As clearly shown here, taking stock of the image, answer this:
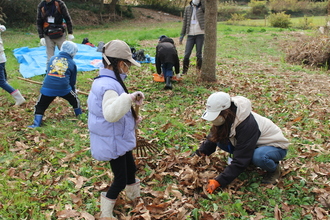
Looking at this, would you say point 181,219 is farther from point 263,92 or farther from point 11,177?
point 263,92

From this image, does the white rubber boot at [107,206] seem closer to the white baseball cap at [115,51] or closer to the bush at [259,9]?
the white baseball cap at [115,51]

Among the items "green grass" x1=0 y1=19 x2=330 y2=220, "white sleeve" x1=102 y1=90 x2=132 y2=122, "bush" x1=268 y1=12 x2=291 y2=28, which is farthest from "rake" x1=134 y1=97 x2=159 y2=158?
"bush" x1=268 y1=12 x2=291 y2=28

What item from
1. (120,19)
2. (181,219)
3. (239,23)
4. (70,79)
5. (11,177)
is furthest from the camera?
(120,19)

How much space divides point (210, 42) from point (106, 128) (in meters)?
4.71

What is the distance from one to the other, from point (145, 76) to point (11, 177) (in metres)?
4.98

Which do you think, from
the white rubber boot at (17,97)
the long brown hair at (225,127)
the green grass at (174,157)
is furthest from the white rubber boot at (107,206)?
the white rubber boot at (17,97)

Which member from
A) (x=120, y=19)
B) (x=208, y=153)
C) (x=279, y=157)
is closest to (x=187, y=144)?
(x=208, y=153)

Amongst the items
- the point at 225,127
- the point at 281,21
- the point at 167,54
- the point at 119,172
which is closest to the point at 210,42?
the point at 167,54

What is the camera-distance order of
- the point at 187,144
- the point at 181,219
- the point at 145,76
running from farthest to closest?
the point at 145,76 < the point at 187,144 < the point at 181,219

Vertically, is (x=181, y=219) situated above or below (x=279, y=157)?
below

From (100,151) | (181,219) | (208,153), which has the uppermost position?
(100,151)

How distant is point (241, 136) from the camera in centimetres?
293

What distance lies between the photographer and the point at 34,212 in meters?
2.80

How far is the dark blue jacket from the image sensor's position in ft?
15.3
